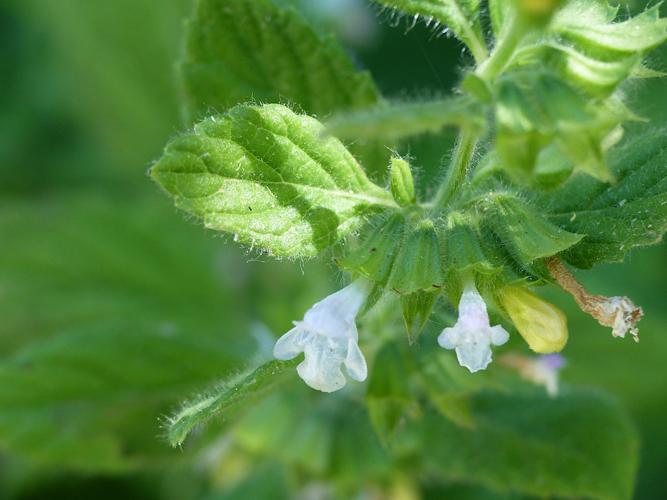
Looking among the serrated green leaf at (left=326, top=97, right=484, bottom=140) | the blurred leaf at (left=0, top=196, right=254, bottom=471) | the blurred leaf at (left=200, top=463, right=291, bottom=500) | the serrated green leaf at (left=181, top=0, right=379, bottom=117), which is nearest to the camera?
the serrated green leaf at (left=326, top=97, right=484, bottom=140)

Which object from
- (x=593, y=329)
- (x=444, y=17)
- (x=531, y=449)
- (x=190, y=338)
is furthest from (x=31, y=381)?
(x=593, y=329)

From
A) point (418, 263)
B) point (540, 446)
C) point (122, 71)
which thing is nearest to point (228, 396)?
point (418, 263)

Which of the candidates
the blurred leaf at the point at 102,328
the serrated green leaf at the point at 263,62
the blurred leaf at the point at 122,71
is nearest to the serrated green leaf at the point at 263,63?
the serrated green leaf at the point at 263,62

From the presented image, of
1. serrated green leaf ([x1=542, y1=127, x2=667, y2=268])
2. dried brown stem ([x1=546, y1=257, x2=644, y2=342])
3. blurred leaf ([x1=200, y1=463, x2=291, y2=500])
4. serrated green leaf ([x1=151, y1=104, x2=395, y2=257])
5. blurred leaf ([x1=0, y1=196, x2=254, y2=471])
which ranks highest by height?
serrated green leaf ([x1=151, y1=104, x2=395, y2=257])

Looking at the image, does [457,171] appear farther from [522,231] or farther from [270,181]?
[270,181]

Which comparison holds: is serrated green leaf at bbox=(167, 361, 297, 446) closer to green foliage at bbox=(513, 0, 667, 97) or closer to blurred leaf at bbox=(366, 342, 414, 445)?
blurred leaf at bbox=(366, 342, 414, 445)

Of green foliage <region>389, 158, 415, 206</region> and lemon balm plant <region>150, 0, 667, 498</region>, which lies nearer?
lemon balm plant <region>150, 0, 667, 498</region>

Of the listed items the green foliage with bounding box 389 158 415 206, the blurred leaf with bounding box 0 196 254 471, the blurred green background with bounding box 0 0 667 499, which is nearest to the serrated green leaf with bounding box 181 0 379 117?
the blurred green background with bounding box 0 0 667 499
